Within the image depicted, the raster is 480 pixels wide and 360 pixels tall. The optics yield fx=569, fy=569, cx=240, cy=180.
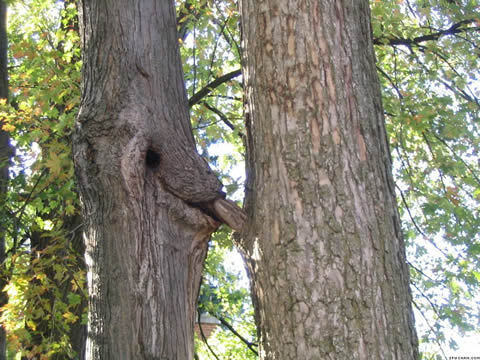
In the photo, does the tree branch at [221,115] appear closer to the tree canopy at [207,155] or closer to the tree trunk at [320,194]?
the tree canopy at [207,155]

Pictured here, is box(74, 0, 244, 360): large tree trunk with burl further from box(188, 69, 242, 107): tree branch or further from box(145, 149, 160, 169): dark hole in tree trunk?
box(188, 69, 242, 107): tree branch

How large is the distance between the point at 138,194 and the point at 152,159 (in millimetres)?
242

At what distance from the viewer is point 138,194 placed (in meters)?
2.50

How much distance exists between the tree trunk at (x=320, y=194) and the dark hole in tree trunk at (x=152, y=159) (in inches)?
17.8

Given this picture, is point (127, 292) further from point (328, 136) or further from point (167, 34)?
point (167, 34)

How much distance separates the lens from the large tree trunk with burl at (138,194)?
238 centimetres

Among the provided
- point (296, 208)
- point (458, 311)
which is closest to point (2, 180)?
point (296, 208)

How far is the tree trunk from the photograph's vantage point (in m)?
2.04

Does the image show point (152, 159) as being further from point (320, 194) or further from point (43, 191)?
point (43, 191)

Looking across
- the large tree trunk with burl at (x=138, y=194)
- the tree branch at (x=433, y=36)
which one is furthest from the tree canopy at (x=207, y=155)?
the large tree trunk with burl at (x=138, y=194)

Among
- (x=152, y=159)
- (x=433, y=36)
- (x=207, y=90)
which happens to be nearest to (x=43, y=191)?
(x=207, y=90)

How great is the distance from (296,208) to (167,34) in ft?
4.49

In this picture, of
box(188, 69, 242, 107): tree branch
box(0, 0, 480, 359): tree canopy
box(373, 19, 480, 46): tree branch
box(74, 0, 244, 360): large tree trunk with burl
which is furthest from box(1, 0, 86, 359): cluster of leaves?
box(373, 19, 480, 46): tree branch

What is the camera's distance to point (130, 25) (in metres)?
2.91
